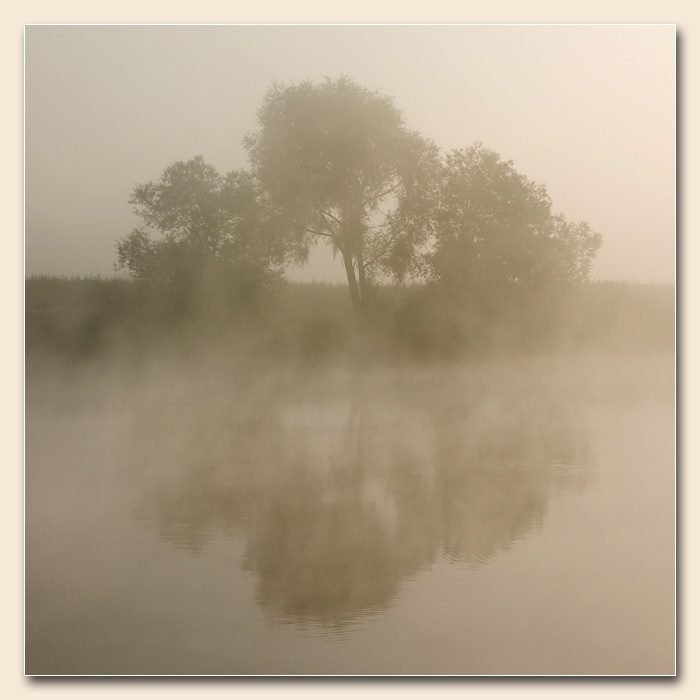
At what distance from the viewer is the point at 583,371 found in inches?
272

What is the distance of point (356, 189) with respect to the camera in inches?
251

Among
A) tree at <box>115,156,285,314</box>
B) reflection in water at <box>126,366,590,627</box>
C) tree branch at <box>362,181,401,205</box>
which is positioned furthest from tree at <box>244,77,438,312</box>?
reflection in water at <box>126,366,590,627</box>

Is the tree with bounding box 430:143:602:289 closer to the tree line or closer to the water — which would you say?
the tree line

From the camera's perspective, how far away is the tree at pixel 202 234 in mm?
5809

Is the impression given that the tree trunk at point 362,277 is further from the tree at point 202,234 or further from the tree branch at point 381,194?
the tree at point 202,234

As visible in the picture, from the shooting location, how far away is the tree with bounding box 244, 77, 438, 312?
6.13 meters

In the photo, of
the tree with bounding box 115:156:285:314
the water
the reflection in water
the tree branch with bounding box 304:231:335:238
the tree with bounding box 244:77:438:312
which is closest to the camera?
the water

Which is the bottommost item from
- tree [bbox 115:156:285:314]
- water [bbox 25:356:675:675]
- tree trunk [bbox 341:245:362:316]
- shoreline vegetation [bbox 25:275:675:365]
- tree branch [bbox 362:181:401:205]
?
water [bbox 25:356:675:675]

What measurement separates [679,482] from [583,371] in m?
2.80

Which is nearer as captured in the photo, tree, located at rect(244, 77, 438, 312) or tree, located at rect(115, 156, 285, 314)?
tree, located at rect(115, 156, 285, 314)

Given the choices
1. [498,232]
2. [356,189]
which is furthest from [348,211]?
[498,232]

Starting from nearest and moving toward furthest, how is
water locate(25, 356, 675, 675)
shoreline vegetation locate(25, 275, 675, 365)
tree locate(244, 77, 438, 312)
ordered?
water locate(25, 356, 675, 675) < shoreline vegetation locate(25, 275, 675, 365) < tree locate(244, 77, 438, 312)

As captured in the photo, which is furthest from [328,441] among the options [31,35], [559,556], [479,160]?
[31,35]

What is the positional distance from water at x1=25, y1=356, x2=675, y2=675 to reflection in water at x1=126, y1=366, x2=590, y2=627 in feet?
0.05
